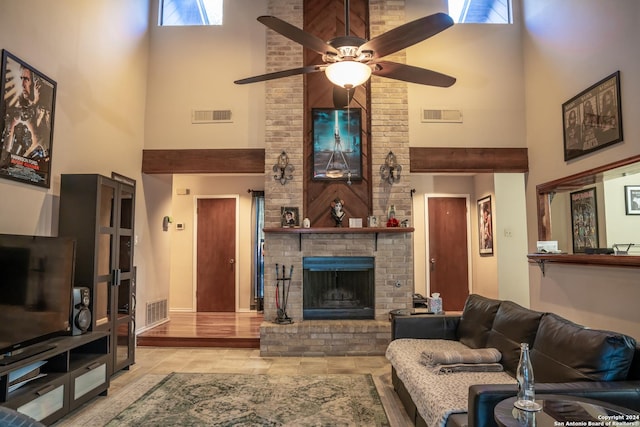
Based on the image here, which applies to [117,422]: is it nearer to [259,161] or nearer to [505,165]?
[259,161]

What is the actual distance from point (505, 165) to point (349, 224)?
2275 mm

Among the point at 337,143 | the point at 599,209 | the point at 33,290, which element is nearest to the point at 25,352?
the point at 33,290

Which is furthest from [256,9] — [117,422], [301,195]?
[117,422]

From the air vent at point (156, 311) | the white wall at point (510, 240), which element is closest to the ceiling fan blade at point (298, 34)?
the air vent at point (156, 311)

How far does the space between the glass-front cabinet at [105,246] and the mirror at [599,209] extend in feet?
15.4

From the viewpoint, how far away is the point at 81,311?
3.56 m

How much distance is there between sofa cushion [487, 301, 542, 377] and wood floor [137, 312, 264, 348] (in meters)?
3.15

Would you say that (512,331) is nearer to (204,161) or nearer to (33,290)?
(33,290)

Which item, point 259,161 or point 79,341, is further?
point 259,161

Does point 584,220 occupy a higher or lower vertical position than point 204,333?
higher

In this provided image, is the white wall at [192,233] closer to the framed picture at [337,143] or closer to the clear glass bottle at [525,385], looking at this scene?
the framed picture at [337,143]

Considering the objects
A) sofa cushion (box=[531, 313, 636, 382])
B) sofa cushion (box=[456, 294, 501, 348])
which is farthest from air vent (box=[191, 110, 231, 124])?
sofa cushion (box=[531, 313, 636, 382])

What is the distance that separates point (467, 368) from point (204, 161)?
4.22 metres

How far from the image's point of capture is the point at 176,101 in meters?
5.82
